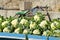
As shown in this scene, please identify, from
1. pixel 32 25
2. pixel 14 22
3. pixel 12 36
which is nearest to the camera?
pixel 12 36

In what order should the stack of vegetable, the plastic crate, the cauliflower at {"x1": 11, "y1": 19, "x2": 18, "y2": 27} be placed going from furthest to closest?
the cauliflower at {"x1": 11, "y1": 19, "x2": 18, "y2": 27}
the stack of vegetable
the plastic crate

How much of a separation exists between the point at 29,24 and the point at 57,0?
3961 millimetres

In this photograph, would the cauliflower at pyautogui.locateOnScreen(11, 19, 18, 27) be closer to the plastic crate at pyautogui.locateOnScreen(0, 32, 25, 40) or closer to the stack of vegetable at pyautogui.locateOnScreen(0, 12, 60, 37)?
the stack of vegetable at pyautogui.locateOnScreen(0, 12, 60, 37)

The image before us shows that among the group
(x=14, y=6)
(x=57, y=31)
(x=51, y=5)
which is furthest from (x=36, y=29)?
(x=14, y=6)

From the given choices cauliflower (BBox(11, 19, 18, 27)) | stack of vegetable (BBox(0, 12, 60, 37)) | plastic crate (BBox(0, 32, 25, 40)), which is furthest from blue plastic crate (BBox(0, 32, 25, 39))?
cauliflower (BBox(11, 19, 18, 27))

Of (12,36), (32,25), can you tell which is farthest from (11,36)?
(32,25)

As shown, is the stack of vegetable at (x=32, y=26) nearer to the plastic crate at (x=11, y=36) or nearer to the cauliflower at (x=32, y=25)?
the cauliflower at (x=32, y=25)

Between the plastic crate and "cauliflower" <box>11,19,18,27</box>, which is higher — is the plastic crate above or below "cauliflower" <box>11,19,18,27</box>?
below

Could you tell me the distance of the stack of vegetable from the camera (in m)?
2.22

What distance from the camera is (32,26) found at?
230 centimetres

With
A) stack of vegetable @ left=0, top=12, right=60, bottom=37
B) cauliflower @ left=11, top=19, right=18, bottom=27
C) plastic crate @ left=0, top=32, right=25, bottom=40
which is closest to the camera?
plastic crate @ left=0, top=32, right=25, bottom=40

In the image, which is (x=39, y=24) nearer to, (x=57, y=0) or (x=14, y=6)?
(x=57, y=0)

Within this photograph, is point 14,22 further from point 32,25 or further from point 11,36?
point 11,36

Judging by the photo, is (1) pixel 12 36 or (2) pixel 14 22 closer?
(1) pixel 12 36
